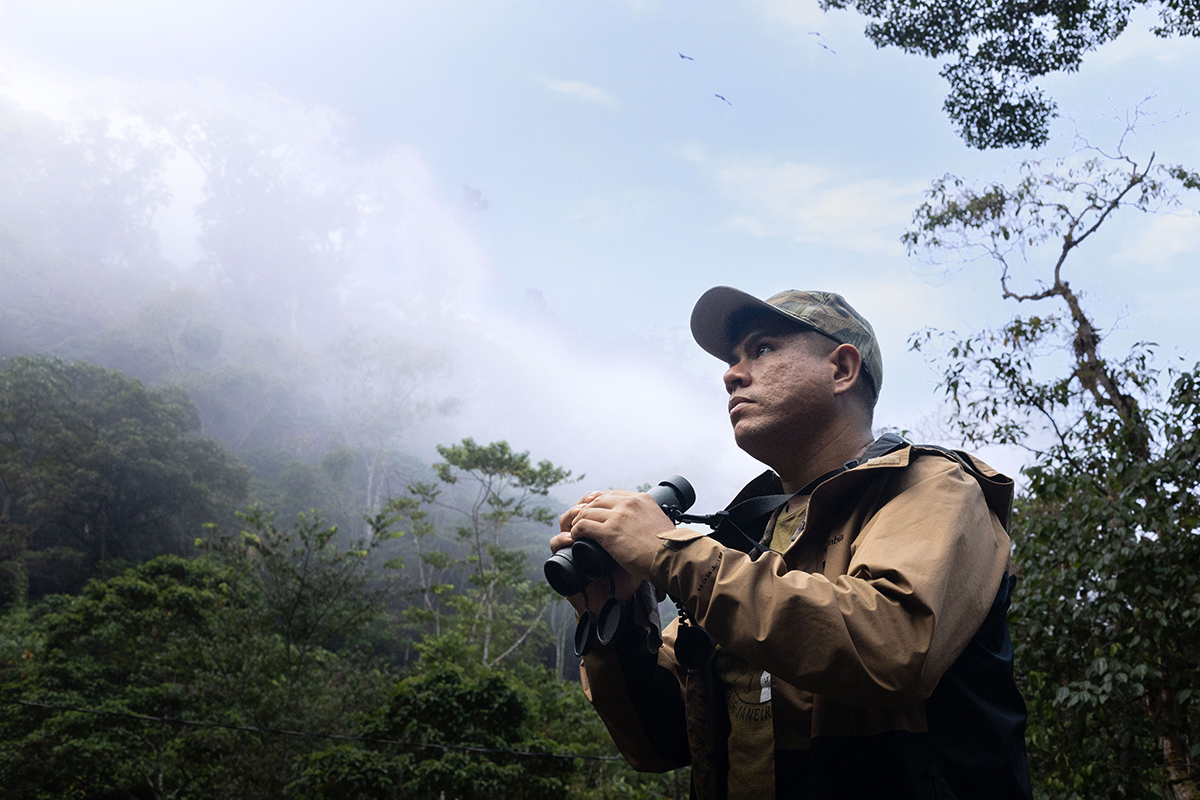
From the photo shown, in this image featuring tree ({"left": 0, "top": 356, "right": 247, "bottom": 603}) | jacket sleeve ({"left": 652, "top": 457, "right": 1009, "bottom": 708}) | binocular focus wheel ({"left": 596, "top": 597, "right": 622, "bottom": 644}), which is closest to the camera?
jacket sleeve ({"left": 652, "top": 457, "right": 1009, "bottom": 708})

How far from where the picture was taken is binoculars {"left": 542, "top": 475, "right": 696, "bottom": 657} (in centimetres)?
145

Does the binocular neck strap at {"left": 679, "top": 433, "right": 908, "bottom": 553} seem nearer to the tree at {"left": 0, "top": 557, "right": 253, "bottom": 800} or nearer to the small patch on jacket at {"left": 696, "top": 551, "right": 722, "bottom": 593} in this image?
the small patch on jacket at {"left": 696, "top": 551, "right": 722, "bottom": 593}

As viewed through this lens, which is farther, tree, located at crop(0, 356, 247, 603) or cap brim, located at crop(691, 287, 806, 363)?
tree, located at crop(0, 356, 247, 603)

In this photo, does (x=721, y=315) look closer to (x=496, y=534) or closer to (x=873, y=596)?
(x=873, y=596)

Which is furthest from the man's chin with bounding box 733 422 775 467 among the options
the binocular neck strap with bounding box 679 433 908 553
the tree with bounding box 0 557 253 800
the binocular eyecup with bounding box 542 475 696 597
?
the tree with bounding box 0 557 253 800

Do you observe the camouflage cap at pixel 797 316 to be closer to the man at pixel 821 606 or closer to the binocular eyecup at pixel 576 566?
the man at pixel 821 606

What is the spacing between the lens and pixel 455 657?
59.8ft

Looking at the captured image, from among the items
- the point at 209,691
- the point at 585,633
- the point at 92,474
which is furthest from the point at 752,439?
the point at 92,474

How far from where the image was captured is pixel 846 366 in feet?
5.76

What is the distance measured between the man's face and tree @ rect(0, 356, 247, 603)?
94.9 feet

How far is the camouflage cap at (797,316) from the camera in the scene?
69.2 inches

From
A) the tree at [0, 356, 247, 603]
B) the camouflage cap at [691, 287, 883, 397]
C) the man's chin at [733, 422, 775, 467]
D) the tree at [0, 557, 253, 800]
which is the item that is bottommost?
the tree at [0, 557, 253, 800]

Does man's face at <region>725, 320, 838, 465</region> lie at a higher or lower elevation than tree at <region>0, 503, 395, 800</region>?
higher

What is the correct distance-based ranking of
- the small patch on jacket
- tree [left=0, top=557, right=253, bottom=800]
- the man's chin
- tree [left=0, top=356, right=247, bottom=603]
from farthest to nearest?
tree [left=0, top=356, right=247, bottom=603], tree [left=0, top=557, right=253, bottom=800], the man's chin, the small patch on jacket
